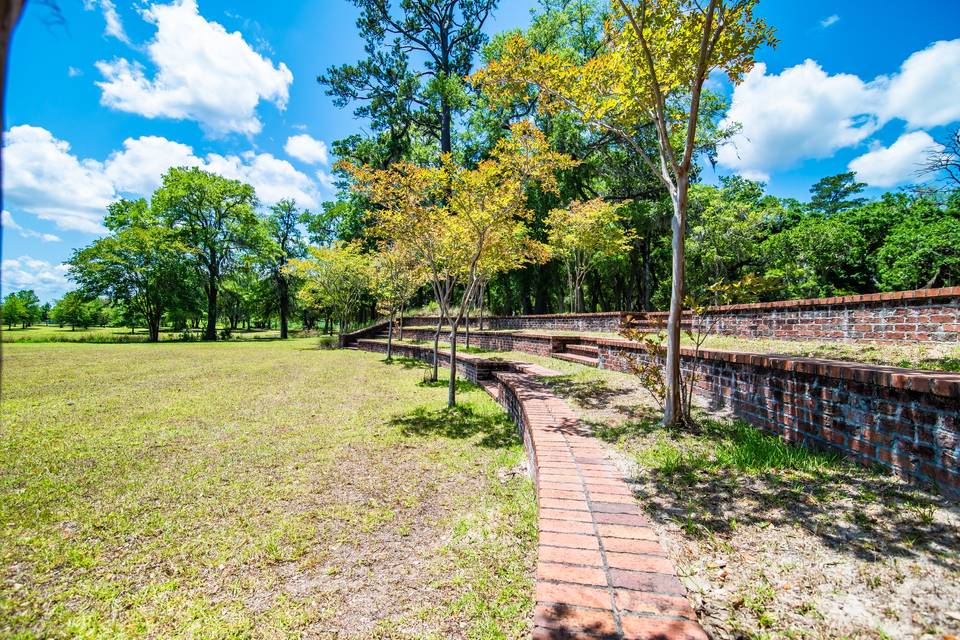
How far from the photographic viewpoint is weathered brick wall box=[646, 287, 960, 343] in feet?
15.8

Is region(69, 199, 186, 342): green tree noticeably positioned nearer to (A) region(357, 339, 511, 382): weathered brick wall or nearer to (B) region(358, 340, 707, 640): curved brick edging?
(A) region(357, 339, 511, 382): weathered brick wall

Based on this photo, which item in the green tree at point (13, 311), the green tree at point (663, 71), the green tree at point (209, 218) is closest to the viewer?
the green tree at point (663, 71)

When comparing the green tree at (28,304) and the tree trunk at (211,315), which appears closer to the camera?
the tree trunk at (211,315)

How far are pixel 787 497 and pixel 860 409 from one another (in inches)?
38.6

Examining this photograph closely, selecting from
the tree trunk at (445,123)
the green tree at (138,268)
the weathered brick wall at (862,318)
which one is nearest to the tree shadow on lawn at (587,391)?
the weathered brick wall at (862,318)

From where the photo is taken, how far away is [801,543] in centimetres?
241

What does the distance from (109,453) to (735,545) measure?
6.43 m

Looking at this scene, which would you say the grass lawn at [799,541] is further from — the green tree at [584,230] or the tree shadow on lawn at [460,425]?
the green tree at [584,230]

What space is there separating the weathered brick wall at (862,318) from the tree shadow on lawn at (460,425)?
16.1 feet

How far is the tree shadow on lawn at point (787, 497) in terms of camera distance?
235 cm

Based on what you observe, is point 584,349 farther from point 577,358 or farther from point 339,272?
point 339,272

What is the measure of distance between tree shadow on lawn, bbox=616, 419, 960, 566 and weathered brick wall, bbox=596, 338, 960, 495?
0.14 meters

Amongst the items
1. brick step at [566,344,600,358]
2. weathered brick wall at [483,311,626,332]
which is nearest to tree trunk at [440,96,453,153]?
weathered brick wall at [483,311,626,332]

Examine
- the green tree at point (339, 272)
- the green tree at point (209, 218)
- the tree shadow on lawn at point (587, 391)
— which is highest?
the green tree at point (209, 218)
